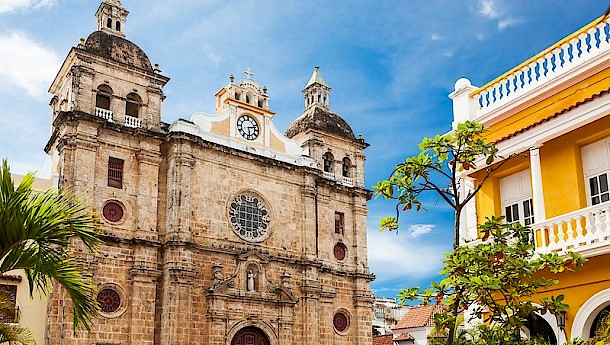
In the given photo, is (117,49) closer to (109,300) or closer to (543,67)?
(109,300)

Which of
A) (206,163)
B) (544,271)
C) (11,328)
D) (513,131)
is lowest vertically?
(11,328)

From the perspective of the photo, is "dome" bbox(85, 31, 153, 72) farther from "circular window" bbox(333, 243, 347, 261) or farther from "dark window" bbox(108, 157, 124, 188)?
"circular window" bbox(333, 243, 347, 261)

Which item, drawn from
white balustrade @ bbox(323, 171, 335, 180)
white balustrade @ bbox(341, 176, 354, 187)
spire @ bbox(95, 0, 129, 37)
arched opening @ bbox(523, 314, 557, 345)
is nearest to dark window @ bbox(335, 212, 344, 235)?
white balustrade @ bbox(341, 176, 354, 187)

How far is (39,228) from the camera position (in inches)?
282

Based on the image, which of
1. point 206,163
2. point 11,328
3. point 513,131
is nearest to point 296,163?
point 206,163

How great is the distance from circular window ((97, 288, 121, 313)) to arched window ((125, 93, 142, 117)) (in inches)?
249

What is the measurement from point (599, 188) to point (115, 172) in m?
15.3

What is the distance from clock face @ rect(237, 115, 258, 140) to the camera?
24484 mm

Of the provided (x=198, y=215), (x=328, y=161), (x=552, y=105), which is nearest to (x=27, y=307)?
(x=198, y=215)

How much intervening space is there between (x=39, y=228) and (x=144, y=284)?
13781 mm

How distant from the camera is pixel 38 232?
718cm

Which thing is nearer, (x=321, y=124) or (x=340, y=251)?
(x=340, y=251)

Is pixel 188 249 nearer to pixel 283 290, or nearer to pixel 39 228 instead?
pixel 283 290

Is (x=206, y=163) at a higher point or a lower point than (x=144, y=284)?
higher
